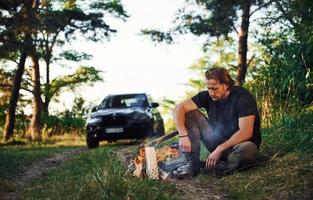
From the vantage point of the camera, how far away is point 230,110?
6477 mm

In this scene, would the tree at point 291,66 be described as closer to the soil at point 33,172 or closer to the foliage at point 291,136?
the foliage at point 291,136

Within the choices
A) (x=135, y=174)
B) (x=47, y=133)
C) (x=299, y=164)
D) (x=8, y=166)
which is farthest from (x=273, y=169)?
(x=47, y=133)

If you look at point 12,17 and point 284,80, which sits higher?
point 12,17

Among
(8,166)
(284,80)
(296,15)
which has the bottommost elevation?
(8,166)

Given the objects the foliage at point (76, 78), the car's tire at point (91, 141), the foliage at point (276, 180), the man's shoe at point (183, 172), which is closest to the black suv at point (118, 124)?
the car's tire at point (91, 141)

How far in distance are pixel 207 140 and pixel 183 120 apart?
447 millimetres

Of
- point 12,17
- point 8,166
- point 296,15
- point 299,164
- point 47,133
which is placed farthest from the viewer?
point 47,133

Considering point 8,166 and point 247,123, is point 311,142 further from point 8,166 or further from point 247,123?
point 8,166

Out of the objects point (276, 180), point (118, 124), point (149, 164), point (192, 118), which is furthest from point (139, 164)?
point (118, 124)

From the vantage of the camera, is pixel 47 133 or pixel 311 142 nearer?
pixel 311 142

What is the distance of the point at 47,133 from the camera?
79.7 feet

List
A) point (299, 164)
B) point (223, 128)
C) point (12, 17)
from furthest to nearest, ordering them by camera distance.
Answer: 1. point (12, 17)
2. point (223, 128)
3. point (299, 164)

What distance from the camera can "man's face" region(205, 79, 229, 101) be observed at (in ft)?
21.0

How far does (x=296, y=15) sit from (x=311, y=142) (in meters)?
5.94
